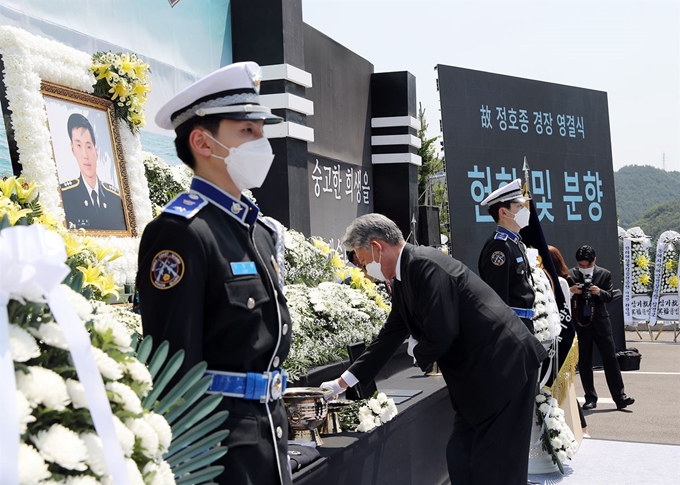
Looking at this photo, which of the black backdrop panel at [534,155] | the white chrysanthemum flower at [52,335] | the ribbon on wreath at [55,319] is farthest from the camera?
the black backdrop panel at [534,155]

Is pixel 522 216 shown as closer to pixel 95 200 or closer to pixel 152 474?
pixel 95 200

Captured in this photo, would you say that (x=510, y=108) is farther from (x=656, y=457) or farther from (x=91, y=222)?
(x=91, y=222)

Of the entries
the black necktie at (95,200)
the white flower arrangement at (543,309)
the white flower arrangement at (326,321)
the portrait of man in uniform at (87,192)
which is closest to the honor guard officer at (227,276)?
the white flower arrangement at (326,321)

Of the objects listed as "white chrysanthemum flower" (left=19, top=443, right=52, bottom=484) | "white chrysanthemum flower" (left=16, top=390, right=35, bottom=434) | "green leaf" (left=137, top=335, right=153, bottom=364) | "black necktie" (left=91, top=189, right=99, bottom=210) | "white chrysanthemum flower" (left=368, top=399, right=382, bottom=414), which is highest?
"black necktie" (left=91, top=189, right=99, bottom=210)

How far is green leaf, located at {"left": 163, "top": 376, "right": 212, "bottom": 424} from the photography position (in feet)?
4.21

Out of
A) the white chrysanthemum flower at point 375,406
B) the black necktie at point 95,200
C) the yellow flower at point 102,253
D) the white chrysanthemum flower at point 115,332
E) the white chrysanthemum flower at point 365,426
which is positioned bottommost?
the white chrysanthemum flower at point 365,426

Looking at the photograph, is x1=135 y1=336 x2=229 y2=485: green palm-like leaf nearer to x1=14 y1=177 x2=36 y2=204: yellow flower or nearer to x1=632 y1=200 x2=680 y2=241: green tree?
x1=14 y1=177 x2=36 y2=204: yellow flower

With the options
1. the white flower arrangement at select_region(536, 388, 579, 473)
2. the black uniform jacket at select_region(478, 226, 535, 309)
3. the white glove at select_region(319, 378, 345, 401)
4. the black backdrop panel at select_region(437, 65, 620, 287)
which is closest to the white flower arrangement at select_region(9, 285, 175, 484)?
the white glove at select_region(319, 378, 345, 401)

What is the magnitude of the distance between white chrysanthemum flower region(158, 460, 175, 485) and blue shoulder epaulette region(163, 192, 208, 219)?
2.94 ft

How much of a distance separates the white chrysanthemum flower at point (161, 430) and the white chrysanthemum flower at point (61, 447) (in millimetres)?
190

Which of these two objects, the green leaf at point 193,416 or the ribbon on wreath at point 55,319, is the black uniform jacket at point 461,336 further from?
the ribbon on wreath at point 55,319

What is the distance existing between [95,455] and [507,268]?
15.1ft

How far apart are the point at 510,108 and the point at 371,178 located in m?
3.20

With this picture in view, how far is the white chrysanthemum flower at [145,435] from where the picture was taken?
44.3 inches
